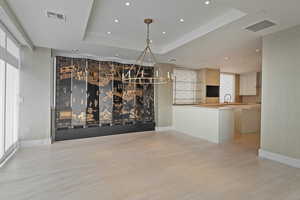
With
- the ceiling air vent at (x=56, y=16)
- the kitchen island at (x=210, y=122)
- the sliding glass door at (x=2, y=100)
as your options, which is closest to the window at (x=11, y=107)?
the sliding glass door at (x=2, y=100)

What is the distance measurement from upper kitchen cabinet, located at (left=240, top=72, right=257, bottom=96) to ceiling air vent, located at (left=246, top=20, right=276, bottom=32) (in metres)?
6.26

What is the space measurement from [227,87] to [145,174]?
8296mm

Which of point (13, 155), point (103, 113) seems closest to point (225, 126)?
point (103, 113)

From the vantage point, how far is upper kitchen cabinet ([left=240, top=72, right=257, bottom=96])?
28.8 feet

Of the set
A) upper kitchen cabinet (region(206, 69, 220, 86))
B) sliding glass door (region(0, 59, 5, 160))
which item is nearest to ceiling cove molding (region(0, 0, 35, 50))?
sliding glass door (region(0, 59, 5, 160))

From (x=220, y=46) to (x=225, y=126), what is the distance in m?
2.49

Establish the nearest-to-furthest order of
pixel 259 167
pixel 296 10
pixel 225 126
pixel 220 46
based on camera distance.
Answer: pixel 296 10
pixel 259 167
pixel 220 46
pixel 225 126

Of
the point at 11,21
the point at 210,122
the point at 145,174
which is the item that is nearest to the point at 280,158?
the point at 210,122

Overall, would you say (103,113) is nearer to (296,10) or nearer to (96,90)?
(96,90)

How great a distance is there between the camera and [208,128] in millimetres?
5410

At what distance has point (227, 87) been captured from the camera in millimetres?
9508

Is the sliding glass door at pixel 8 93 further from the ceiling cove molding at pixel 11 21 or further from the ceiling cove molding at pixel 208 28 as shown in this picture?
the ceiling cove molding at pixel 208 28

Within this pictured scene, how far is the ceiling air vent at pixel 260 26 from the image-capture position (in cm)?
316

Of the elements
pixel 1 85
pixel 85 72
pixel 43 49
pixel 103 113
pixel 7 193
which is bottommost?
pixel 7 193
